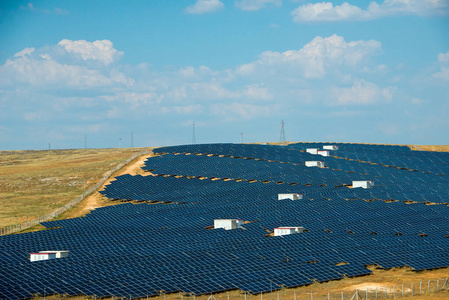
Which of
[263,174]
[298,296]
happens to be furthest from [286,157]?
[298,296]

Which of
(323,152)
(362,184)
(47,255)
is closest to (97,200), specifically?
(47,255)

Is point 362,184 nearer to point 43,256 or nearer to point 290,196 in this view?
point 290,196

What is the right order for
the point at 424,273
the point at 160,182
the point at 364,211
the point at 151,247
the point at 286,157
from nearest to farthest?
the point at 424,273, the point at 151,247, the point at 364,211, the point at 160,182, the point at 286,157

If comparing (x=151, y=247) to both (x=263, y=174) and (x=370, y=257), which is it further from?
(x=263, y=174)

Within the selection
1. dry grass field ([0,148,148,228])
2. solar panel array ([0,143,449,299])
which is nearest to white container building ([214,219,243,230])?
solar panel array ([0,143,449,299])

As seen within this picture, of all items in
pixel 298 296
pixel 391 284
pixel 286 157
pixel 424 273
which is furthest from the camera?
pixel 286 157

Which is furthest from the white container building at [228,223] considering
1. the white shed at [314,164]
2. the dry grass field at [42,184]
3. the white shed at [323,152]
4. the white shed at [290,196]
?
the white shed at [323,152]

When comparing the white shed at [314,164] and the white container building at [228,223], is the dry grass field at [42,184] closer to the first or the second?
the white container building at [228,223]
